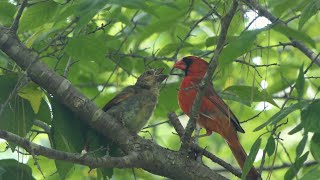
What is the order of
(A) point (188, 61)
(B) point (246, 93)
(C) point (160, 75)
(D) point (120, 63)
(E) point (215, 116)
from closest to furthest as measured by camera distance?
(B) point (246, 93), (C) point (160, 75), (D) point (120, 63), (E) point (215, 116), (A) point (188, 61)

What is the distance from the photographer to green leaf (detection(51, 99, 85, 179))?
13.1 ft

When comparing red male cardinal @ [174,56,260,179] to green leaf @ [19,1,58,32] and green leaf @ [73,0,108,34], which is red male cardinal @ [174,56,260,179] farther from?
green leaf @ [73,0,108,34]

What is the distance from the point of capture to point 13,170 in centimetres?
376

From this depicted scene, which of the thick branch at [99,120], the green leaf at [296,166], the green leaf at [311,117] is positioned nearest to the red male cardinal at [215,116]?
the thick branch at [99,120]

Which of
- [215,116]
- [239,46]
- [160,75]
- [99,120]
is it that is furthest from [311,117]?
[215,116]

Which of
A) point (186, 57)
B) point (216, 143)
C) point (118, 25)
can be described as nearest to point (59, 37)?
point (186, 57)

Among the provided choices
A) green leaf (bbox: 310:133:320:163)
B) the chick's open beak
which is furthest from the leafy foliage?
the chick's open beak

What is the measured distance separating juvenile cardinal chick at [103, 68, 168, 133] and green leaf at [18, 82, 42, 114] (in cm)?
61

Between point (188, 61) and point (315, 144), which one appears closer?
point (315, 144)

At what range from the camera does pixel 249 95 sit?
429 cm

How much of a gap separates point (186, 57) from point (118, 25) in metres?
0.96

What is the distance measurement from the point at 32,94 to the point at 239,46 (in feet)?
4.60

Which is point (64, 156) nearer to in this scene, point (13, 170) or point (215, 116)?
point (13, 170)

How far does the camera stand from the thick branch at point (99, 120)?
157 inches
